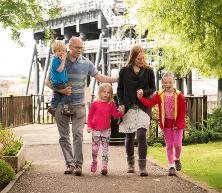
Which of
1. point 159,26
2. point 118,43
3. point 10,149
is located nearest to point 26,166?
point 10,149

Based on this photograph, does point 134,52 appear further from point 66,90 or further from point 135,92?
point 66,90

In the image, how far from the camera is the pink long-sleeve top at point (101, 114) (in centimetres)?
915

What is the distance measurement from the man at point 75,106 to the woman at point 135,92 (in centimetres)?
60

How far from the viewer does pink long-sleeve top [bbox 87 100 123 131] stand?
9.15 metres

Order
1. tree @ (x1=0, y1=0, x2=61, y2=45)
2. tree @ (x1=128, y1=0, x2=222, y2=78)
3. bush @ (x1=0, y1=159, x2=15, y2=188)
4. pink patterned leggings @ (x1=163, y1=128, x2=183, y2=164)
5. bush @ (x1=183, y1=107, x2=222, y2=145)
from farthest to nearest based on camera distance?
1. bush @ (x1=183, y1=107, x2=222, y2=145)
2. tree @ (x1=128, y1=0, x2=222, y2=78)
3. pink patterned leggings @ (x1=163, y1=128, x2=183, y2=164)
4. bush @ (x1=0, y1=159, x2=15, y2=188)
5. tree @ (x1=0, y1=0, x2=61, y2=45)

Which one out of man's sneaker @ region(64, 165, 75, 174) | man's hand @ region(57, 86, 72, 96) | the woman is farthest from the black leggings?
man's hand @ region(57, 86, 72, 96)

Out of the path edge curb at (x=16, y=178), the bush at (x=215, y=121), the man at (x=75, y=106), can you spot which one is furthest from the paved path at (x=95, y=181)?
the bush at (x=215, y=121)

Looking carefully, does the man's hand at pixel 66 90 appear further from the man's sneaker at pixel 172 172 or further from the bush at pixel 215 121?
the bush at pixel 215 121

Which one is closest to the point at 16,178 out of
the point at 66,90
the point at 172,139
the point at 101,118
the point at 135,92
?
the point at 66,90

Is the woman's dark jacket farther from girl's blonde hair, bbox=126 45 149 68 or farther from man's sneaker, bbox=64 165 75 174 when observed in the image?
man's sneaker, bbox=64 165 75 174

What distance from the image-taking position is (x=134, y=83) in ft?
28.8

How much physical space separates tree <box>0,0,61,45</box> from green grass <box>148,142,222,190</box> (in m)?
3.11

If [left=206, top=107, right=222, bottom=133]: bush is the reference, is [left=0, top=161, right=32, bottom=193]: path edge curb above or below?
below

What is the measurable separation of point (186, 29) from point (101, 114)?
6958 millimetres
